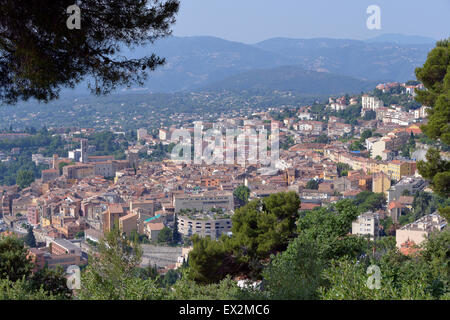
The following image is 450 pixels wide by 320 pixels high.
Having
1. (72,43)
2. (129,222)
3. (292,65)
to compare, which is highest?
(292,65)

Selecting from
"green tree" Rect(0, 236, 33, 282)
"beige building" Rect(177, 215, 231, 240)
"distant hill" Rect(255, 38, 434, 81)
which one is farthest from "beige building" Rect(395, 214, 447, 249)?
"distant hill" Rect(255, 38, 434, 81)

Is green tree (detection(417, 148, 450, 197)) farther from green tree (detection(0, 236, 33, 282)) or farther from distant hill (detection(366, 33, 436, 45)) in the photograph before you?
distant hill (detection(366, 33, 436, 45))

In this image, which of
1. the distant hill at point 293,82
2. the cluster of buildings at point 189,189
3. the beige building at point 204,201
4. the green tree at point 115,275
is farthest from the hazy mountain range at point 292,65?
the green tree at point 115,275

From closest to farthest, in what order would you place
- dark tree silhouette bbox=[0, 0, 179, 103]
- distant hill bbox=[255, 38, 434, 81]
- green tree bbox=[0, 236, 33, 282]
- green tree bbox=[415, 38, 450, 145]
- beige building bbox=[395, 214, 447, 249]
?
1. dark tree silhouette bbox=[0, 0, 179, 103]
2. green tree bbox=[0, 236, 33, 282]
3. green tree bbox=[415, 38, 450, 145]
4. beige building bbox=[395, 214, 447, 249]
5. distant hill bbox=[255, 38, 434, 81]

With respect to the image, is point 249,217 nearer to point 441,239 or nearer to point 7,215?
point 441,239

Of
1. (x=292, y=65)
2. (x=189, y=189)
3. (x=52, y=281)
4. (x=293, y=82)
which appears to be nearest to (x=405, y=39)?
(x=292, y=65)

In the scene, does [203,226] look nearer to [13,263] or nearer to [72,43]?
[13,263]
